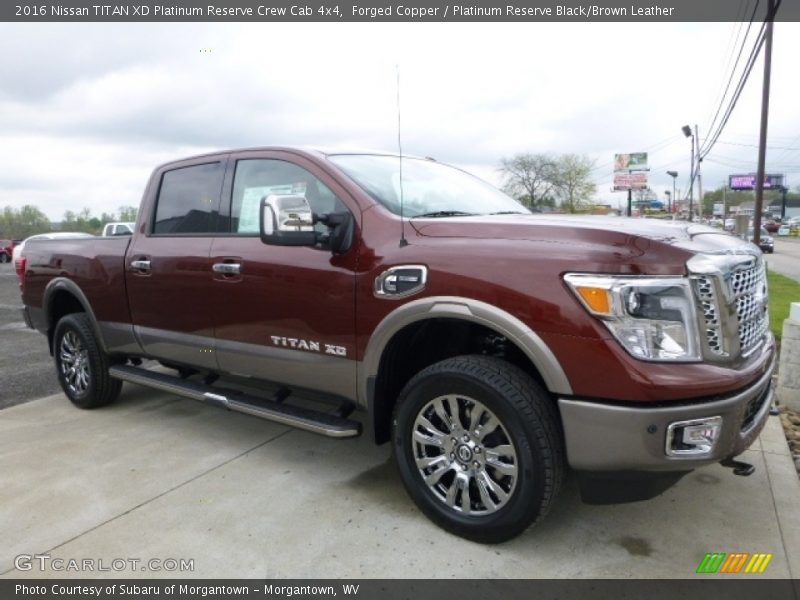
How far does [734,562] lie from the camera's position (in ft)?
8.80


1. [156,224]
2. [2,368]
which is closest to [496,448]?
[156,224]

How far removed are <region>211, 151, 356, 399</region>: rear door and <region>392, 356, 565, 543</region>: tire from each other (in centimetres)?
49

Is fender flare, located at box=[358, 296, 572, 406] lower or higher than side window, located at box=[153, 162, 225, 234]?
lower

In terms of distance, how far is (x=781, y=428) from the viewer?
4215mm

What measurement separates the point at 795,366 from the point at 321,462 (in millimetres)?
3669

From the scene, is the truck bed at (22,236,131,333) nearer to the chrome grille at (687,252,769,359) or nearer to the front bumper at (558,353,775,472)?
the front bumper at (558,353,775,472)

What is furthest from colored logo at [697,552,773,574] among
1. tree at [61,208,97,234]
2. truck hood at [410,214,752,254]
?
tree at [61,208,97,234]

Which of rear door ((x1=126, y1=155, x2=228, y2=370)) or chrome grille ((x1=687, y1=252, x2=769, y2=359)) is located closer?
chrome grille ((x1=687, y1=252, x2=769, y2=359))

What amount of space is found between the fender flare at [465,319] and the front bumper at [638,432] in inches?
5.7

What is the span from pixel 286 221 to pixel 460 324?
1.02 meters

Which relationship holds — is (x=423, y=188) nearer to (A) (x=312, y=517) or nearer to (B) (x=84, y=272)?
(A) (x=312, y=517)

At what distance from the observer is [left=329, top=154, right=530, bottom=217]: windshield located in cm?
338

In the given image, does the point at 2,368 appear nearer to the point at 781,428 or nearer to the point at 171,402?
the point at 171,402

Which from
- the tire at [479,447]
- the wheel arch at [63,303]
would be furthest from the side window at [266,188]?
the wheel arch at [63,303]
